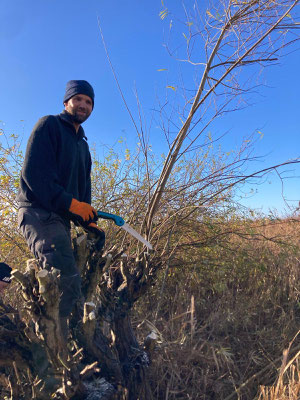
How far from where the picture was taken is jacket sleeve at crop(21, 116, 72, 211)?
72.4 inches

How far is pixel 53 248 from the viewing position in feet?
6.00

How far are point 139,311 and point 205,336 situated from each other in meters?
0.73

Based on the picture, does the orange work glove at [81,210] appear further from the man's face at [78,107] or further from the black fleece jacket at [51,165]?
the man's face at [78,107]

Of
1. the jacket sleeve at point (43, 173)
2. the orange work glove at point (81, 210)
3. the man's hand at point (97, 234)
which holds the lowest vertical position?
the man's hand at point (97, 234)

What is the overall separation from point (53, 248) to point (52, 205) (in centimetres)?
28

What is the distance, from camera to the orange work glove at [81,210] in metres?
1.93

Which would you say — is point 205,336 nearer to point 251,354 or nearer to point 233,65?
point 251,354

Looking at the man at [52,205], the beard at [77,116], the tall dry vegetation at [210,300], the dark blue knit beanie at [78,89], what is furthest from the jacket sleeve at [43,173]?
the tall dry vegetation at [210,300]

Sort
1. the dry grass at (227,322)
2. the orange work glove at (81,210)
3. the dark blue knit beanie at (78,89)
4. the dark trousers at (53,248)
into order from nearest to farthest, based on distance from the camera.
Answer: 1. the dark trousers at (53,248)
2. the orange work glove at (81,210)
3. the dry grass at (227,322)
4. the dark blue knit beanie at (78,89)

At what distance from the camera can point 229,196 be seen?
3791 mm

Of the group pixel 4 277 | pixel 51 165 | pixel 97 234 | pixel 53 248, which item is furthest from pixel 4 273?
pixel 51 165

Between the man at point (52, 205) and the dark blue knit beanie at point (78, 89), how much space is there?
0.22 metres

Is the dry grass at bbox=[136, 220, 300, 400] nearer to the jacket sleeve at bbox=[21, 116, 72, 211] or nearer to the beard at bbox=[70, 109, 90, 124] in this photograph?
the jacket sleeve at bbox=[21, 116, 72, 211]

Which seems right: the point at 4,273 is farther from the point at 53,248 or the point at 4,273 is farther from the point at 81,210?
the point at 81,210
